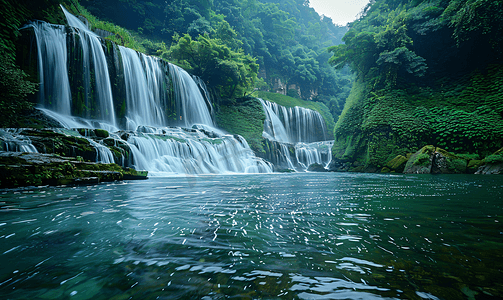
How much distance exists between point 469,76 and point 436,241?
1750 cm

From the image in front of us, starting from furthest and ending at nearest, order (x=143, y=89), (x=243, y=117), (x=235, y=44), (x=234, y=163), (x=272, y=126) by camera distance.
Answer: (x=235, y=44), (x=272, y=126), (x=243, y=117), (x=143, y=89), (x=234, y=163)

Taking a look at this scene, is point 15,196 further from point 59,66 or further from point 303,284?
point 59,66

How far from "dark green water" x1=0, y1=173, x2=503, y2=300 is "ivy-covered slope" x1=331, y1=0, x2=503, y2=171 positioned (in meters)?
12.2

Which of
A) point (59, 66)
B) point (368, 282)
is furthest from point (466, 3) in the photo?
point (59, 66)

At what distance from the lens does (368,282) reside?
0.92m

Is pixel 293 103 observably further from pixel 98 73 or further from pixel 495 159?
pixel 98 73

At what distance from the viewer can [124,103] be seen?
12570mm

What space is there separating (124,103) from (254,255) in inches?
551

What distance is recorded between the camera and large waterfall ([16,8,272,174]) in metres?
9.08

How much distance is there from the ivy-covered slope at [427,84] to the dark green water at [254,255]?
40.0 ft

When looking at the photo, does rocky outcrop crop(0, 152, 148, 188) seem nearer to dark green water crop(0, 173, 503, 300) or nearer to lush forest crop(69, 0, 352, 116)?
dark green water crop(0, 173, 503, 300)

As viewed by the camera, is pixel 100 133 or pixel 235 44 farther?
pixel 235 44

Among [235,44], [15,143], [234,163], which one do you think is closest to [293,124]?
[235,44]

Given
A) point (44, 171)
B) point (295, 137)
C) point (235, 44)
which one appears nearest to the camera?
point (44, 171)
